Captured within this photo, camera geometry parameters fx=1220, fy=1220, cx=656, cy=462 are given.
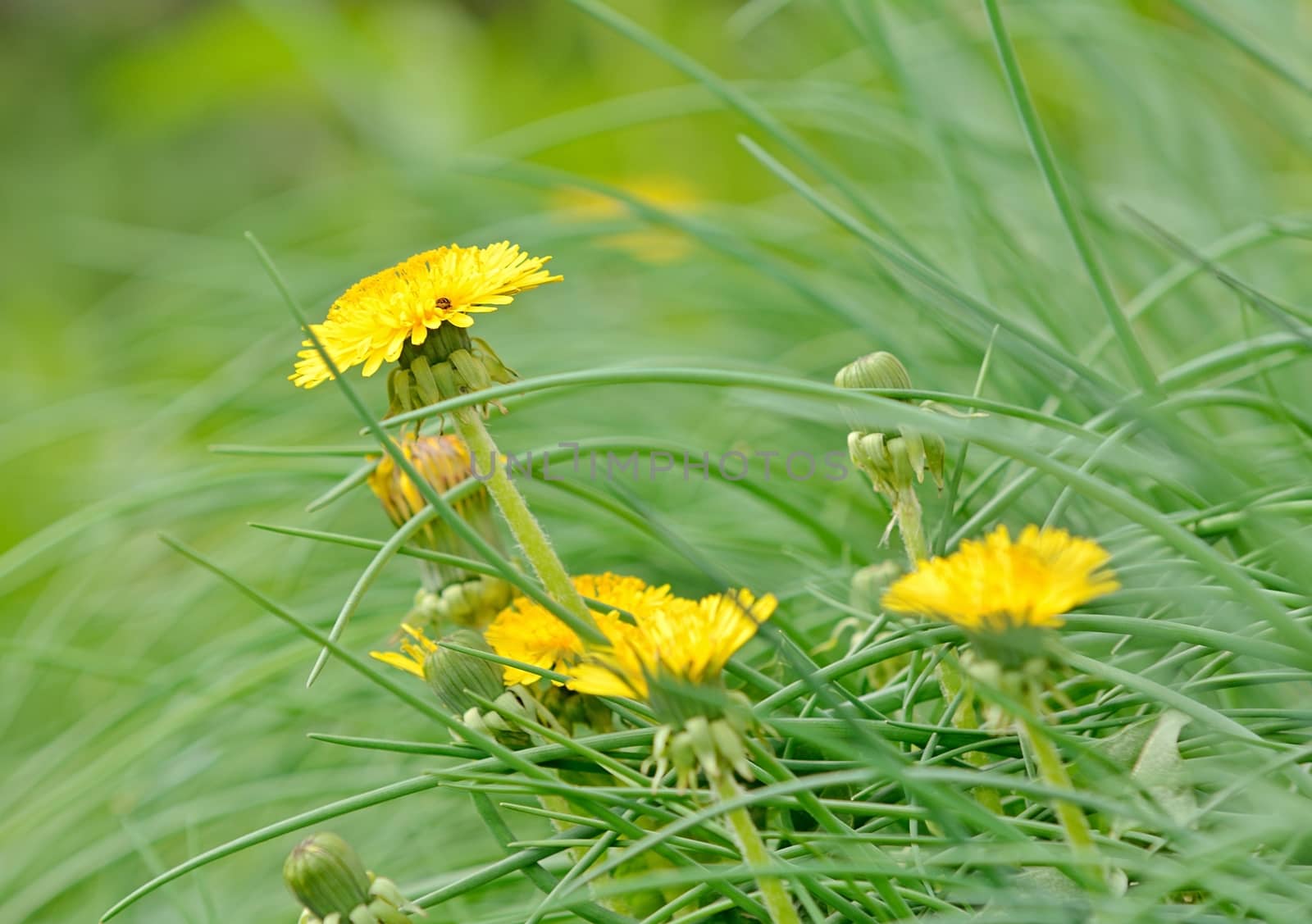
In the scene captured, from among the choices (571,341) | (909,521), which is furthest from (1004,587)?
Answer: (571,341)

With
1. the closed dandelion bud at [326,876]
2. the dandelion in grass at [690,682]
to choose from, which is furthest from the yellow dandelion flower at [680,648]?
the closed dandelion bud at [326,876]

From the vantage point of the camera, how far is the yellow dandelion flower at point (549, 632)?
0.39m

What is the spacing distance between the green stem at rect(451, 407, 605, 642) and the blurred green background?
13 centimetres

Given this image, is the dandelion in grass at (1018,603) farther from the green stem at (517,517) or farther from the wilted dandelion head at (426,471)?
the wilted dandelion head at (426,471)

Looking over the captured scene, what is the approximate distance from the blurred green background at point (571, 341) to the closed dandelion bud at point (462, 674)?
9 centimetres

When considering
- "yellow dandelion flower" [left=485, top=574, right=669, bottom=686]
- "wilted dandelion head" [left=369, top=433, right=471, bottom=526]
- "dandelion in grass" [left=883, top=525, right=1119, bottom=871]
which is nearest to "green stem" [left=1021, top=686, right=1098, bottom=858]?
"dandelion in grass" [left=883, top=525, right=1119, bottom=871]

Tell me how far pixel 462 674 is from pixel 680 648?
0.12 m

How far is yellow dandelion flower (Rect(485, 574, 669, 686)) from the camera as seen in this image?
1.28ft

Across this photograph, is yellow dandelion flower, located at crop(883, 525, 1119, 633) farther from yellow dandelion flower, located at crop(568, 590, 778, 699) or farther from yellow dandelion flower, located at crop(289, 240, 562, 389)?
yellow dandelion flower, located at crop(289, 240, 562, 389)

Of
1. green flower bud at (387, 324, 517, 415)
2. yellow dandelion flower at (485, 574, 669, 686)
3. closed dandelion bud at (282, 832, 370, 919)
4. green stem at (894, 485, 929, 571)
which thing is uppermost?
green flower bud at (387, 324, 517, 415)

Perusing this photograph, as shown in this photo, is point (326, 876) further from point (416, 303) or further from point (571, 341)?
point (571, 341)

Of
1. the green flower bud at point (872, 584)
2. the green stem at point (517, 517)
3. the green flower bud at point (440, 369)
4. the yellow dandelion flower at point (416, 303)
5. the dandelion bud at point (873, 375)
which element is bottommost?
the green flower bud at point (872, 584)

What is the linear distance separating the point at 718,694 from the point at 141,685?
520 millimetres

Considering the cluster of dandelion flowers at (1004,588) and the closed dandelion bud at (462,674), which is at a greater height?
the closed dandelion bud at (462,674)
